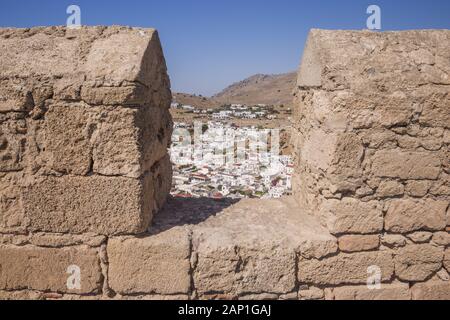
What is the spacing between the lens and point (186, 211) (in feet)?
9.86

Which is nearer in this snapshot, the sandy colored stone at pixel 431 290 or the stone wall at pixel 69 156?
the stone wall at pixel 69 156

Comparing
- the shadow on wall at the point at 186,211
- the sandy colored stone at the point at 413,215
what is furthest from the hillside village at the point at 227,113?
the sandy colored stone at the point at 413,215

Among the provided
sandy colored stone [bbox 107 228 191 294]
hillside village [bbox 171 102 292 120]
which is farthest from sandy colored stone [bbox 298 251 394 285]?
hillside village [bbox 171 102 292 120]

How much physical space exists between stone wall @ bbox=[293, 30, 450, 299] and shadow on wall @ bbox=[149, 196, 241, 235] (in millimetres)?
890

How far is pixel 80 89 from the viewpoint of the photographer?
2324 millimetres

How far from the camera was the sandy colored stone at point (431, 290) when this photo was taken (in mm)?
2627

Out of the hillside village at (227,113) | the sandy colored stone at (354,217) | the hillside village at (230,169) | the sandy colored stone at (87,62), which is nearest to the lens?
the sandy colored stone at (87,62)

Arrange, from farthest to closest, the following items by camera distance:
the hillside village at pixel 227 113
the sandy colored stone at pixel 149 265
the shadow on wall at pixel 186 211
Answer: the hillside village at pixel 227 113
the shadow on wall at pixel 186 211
the sandy colored stone at pixel 149 265

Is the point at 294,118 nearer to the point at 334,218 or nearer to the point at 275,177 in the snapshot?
the point at 334,218

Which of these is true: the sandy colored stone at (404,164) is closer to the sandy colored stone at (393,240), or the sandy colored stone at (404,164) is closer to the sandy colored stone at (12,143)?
the sandy colored stone at (393,240)

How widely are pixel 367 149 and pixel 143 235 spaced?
5.67ft

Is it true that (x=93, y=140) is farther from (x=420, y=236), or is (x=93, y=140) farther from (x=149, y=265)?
(x=420, y=236)

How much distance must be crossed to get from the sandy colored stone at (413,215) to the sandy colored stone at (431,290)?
433 mm
